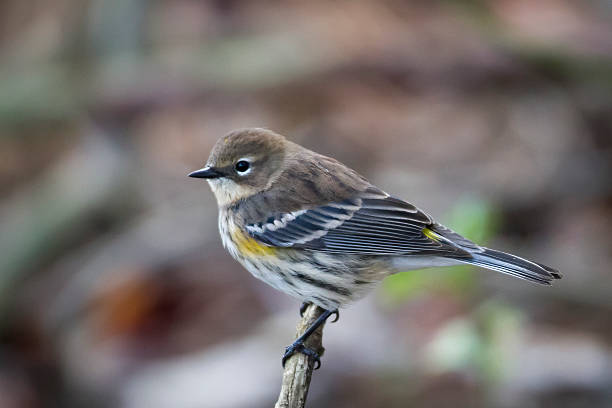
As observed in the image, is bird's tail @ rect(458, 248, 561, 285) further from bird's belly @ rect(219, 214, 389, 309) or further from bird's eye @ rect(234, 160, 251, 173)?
bird's eye @ rect(234, 160, 251, 173)

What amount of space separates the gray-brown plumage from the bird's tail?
0.07 ft

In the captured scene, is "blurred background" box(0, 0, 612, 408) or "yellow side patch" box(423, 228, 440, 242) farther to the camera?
"blurred background" box(0, 0, 612, 408)

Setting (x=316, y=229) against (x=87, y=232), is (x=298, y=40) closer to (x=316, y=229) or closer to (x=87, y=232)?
(x=87, y=232)

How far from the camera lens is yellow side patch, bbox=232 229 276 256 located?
445 cm

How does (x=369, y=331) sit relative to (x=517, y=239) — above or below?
below

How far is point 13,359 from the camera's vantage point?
752 cm

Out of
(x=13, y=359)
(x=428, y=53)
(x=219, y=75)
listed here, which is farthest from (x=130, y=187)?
(x=428, y=53)

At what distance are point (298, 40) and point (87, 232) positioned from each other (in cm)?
282

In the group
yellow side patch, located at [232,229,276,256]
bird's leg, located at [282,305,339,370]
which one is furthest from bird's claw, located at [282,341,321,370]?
yellow side patch, located at [232,229,276,256]

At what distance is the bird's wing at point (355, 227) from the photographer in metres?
4.41

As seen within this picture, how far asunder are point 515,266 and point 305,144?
218 inches

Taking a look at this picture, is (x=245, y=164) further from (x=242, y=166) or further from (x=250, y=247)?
(x=250, y=247)

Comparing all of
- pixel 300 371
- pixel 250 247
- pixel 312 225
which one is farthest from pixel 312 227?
pixel 300 371

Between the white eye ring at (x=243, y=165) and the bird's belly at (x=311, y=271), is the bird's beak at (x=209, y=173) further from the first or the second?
the bird's belly at (x=311, y=271)
